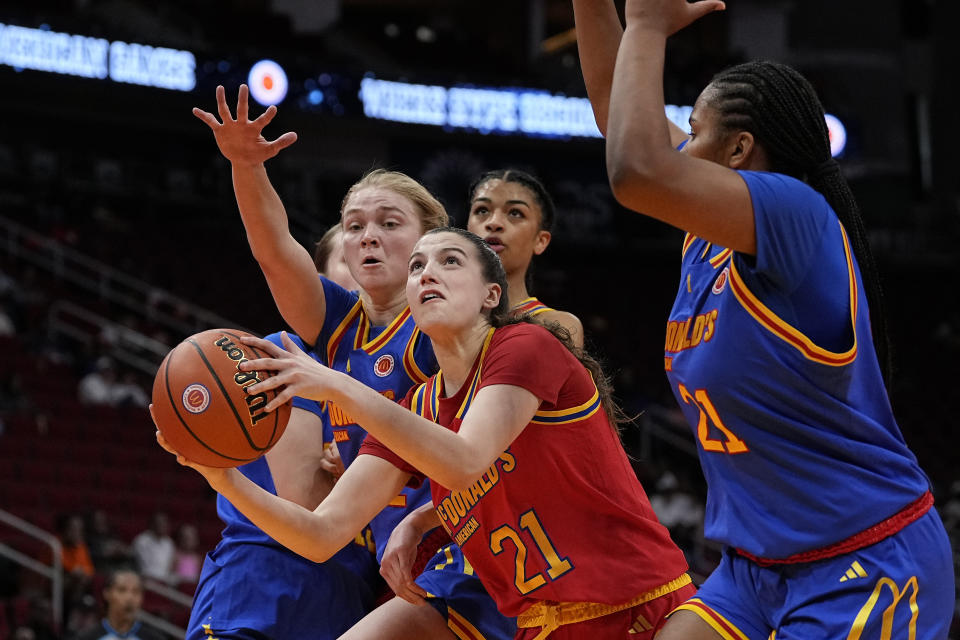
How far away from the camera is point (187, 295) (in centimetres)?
1648

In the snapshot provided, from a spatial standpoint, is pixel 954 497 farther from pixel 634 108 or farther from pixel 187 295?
pixel 634 108

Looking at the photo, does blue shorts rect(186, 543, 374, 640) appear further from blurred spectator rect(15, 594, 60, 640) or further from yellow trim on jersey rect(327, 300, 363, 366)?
blurred spectator rect(15, 594, 60, 640)

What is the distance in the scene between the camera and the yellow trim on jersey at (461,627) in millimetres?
3357

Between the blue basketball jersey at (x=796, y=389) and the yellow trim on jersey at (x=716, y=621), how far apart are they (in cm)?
18

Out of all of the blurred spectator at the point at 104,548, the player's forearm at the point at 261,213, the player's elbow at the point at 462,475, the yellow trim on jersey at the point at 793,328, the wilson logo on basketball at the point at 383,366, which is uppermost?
the player's forearm at the point at 261,213

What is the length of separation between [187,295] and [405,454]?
14.5 m

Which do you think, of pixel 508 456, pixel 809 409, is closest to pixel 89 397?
pixel 508 456

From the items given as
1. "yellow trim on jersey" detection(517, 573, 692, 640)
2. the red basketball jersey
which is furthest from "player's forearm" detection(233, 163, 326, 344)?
"yellow trim on jersey" detection(517, 573, 692, 640)

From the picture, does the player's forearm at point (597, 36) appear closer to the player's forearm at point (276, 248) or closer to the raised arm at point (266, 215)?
the raised arm at point (266, 215)

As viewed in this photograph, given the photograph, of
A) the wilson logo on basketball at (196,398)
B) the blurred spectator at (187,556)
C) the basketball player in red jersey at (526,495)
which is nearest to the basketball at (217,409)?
the wilson logo on basketball at (196,398)

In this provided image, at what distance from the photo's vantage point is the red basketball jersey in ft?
9.80

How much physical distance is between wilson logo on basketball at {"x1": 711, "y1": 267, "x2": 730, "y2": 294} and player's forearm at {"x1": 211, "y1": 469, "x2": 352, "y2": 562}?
45.0 inches

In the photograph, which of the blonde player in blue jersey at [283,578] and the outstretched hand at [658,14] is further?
the blonde player in blue jersey at [283,578]

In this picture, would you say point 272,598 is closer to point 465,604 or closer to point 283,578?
point 283,578
